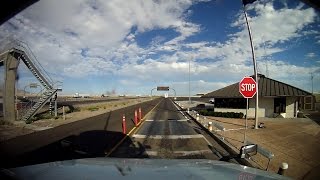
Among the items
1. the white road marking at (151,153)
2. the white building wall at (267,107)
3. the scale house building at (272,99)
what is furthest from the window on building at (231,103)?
the white road marking at (151,153)

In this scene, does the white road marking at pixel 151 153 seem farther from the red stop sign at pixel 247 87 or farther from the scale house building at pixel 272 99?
the scale house building at pixel 272 99

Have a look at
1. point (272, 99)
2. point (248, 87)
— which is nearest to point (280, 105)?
point (272, 99)

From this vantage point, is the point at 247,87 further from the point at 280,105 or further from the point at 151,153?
the point at 280,105

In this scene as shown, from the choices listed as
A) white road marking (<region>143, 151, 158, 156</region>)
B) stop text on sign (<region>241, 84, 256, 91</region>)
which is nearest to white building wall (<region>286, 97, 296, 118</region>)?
stop text on sign (<region>241, 84, 256, 91</region>)

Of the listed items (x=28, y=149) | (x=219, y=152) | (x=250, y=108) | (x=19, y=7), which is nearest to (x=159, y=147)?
(x=219, y=152)

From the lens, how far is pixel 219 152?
13.2m

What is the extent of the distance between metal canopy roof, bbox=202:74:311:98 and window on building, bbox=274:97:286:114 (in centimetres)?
121

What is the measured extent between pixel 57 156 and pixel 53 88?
26077 mm

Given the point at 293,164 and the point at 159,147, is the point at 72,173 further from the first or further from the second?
the point at 159,147

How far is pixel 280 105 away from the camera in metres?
34.1

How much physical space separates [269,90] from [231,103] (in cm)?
515

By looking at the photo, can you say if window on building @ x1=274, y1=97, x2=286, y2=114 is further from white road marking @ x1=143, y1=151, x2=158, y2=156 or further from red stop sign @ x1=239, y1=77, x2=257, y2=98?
white road marking @ x1=143, y1=151, x2=158, y2=156

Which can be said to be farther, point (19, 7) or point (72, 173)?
point (19, 7)

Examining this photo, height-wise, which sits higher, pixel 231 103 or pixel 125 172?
pixel 231 103
